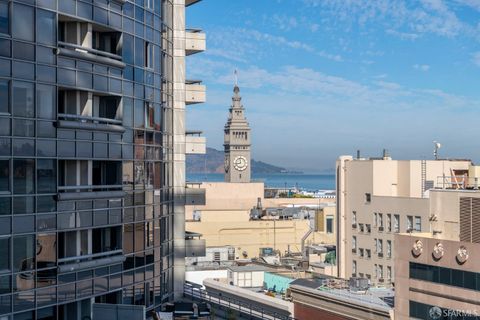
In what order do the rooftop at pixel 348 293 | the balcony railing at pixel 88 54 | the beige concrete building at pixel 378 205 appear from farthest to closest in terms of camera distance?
the beige concrete building at pixel 378 205 < the rooftop at pixel 348 293 < the balcony railing at pixel 88 54

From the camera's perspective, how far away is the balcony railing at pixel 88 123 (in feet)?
76.0

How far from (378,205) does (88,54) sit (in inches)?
1655

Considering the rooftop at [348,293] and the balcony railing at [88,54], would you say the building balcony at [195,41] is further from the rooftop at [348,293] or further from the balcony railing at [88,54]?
the rooftop at [348,293]

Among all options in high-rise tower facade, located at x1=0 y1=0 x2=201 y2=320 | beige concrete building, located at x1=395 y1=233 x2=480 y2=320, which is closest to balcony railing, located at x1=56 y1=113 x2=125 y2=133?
high-rise tower facade, located at x1=0 y1=0 x2=201 y2=320

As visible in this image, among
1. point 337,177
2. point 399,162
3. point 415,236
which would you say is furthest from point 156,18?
point 337,177

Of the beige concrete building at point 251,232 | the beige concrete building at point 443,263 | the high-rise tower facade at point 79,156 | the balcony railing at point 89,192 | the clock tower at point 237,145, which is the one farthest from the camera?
the clock tower at point 237,145

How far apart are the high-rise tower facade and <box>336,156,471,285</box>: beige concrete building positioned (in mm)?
32643

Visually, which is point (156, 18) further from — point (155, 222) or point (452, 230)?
point (452, 230)

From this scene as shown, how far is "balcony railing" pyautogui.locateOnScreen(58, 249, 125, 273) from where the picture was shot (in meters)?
23.4

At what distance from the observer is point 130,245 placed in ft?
87.6

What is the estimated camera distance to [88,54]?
79.3 ft

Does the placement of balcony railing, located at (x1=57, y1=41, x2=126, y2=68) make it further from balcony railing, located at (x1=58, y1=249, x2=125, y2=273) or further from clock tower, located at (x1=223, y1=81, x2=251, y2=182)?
clock tower, located at (x1=223, y1=81, x2=251, y2=182)

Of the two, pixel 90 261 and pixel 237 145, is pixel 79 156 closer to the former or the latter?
pixel 90 261

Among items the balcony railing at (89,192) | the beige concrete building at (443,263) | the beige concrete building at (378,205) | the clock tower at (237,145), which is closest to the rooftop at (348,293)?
the beige concrete building at (443,263)
